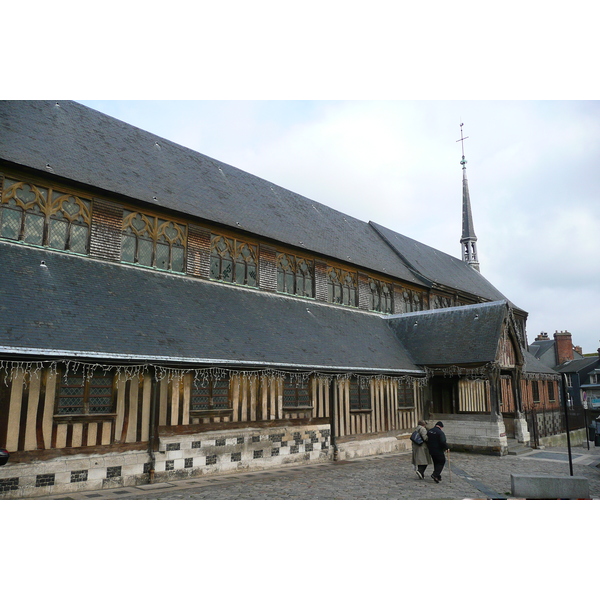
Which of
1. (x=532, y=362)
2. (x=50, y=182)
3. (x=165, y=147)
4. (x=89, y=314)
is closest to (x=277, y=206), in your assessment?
(x=165, y=147)

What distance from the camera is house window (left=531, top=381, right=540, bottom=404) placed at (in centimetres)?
2672

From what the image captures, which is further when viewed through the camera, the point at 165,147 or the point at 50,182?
the point at 165,147

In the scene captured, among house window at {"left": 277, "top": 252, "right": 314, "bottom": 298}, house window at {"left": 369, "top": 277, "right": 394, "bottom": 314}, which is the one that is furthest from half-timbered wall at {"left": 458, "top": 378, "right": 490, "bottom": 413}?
house window at {"left": 277, "top": 252, "right": 314, "bottom": 298}

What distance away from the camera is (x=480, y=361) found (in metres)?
15.9

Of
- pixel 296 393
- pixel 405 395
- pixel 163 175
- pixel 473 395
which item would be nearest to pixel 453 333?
pixel 405 395

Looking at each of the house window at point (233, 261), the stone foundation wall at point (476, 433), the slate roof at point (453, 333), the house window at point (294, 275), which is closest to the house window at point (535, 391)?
the slate roof at point (453, 333)

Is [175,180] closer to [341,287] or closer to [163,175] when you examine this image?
[163,175]

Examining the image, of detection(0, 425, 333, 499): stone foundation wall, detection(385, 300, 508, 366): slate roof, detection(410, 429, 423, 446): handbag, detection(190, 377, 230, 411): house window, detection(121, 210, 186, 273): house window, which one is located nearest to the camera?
detection(0, 425, 333, 499): stone foundation wall

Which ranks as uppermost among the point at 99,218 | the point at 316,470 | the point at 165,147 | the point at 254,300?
the point at 165,147

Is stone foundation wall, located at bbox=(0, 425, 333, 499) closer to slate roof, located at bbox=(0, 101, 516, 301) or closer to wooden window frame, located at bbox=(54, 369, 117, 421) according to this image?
wooden window frame, located at bbox=(54, 369, 117, 421)

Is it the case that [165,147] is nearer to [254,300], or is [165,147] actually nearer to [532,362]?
[254,300]

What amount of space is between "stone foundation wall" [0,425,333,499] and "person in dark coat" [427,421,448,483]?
388cm

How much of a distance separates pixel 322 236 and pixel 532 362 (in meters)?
14.7

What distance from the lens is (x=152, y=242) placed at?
531 inches
